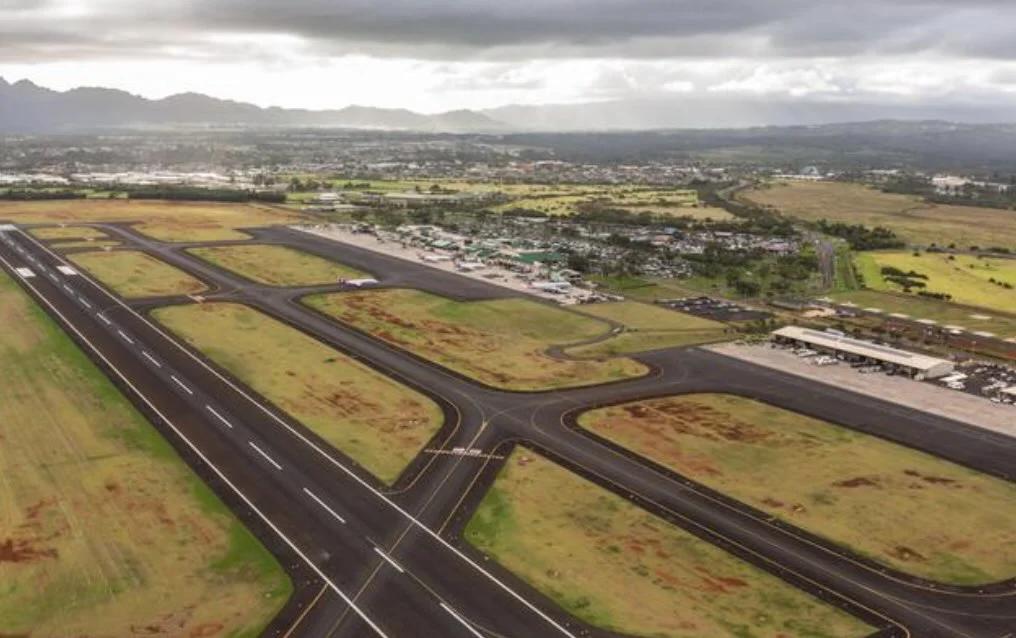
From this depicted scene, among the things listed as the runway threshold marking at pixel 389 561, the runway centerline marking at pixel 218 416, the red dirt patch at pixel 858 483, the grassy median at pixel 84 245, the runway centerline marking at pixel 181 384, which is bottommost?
the runway threshold marking at pixel 389 561

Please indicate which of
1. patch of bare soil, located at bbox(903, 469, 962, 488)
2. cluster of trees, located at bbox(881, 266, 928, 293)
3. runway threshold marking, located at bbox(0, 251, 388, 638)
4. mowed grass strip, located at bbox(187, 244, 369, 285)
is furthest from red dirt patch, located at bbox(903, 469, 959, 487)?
mowed grass strip, located at bbox(187, 244, 369, 285)

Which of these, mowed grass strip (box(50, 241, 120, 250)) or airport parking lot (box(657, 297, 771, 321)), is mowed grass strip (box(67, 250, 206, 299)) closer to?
mowed grass strip (box(50, 241, 120, 250))

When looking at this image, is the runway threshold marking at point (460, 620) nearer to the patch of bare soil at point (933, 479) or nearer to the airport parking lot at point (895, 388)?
the patch of bare soil at point (933, 479)

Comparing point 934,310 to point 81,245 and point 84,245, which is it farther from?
point 81,245

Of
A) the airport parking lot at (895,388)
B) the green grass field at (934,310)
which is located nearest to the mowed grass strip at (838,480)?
the airport parking lot at (895,388)

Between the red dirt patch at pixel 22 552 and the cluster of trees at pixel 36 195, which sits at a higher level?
the cluster of trees at pixel 36 195

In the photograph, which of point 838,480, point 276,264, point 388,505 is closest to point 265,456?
point 388,505
